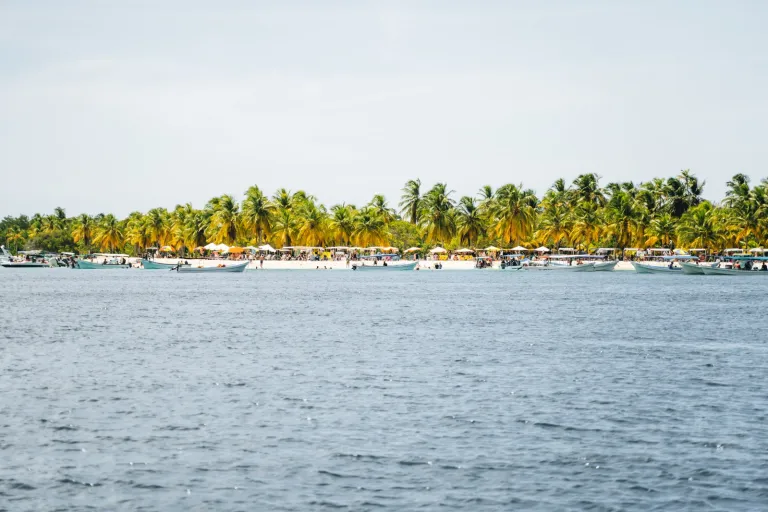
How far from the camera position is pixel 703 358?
39031 mm

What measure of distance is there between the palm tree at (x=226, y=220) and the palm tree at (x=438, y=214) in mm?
39310

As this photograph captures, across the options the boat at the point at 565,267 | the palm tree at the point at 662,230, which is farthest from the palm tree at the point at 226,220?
the palm tree at the point at 662,230

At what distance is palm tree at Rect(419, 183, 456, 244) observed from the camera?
588 feet

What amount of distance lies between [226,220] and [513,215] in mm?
58308

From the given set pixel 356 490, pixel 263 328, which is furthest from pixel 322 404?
pixel 263 328

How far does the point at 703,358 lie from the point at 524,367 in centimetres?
842

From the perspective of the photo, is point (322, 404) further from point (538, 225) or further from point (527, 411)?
point (538, 225)

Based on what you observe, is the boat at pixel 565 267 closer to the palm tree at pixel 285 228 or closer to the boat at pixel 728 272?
the boat at pixel 728 272

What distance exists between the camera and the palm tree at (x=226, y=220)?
18938 centimetres

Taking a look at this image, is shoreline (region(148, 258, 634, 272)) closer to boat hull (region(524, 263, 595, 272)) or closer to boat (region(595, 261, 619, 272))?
boat hull (region(524, 263, 595, 272))

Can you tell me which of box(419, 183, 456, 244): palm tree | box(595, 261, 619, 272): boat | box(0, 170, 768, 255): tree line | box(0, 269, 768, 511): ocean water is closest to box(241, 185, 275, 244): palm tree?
box(0, 170, 768, 255): tree line

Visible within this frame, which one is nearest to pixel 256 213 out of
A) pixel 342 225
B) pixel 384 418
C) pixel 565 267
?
pixel 342 225

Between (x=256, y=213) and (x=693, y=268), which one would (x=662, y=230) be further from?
(x=256, y=213)

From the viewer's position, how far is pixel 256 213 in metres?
183
